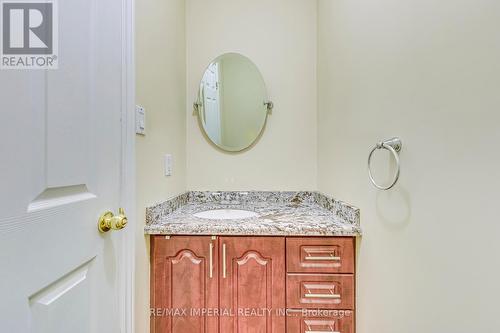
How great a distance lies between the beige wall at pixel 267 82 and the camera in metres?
1.77

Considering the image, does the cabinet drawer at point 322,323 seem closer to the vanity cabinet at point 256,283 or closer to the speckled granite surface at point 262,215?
the vanity cabinet at point 256,283

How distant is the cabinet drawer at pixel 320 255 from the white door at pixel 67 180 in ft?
2.32

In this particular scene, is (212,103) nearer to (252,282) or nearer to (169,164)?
(169,164)

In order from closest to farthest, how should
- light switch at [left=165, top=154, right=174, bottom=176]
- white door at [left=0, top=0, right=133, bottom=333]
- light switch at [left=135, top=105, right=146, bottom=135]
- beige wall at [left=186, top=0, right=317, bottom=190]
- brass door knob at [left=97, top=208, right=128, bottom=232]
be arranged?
white door at [left=0, top=0, right=133, bottom=333] → brass door knob at [left=97, top=208, right=128, bottom=232] → light switch at [left=135, top=105, right=146, bottom=135] → light switch at [left=165, top=154, right=174, bottom=176] → beige wall at [left=186, top=0, right=317, bottom=190]

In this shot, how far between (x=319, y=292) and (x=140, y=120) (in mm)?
1097

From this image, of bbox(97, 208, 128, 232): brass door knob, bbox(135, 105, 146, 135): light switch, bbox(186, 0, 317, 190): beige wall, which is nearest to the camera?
bbox(97, 208, 128, 232): brass door knob

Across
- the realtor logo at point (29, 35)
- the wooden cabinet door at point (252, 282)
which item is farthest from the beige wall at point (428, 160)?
the realtor logo at point (29, 35)

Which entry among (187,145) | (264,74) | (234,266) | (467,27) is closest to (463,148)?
(467,27)

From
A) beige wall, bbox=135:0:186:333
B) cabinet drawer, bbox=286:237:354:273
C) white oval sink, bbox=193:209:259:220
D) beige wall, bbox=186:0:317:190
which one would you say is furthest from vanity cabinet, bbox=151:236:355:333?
beige wall, bbox=186:0:317:190

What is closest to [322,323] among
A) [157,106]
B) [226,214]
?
[226,214]

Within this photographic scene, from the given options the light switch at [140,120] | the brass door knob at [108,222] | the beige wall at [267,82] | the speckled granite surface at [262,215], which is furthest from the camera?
the beige wall at [267,82]

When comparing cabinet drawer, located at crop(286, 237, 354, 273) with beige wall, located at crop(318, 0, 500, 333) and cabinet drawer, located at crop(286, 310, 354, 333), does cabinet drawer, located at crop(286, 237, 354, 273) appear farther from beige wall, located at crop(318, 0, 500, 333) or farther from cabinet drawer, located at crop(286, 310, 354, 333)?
cabinet drawer, located at crop(286, 310, 354, 333)

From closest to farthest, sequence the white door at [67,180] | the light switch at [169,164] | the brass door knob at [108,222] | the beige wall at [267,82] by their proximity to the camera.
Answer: the white door at [67,180] → the brass door knob at [108,222] → the light switch at [169,164] → the beige wall at [267,82]

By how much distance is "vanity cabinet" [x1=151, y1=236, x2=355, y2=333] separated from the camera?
3.85 ft
